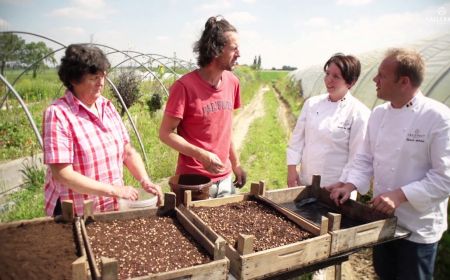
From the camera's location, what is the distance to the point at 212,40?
7.71 feet

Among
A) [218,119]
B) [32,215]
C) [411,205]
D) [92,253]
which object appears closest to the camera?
[92,253]

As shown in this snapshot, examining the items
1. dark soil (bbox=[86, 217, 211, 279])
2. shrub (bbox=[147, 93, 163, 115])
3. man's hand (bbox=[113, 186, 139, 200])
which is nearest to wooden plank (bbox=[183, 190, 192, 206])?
dark soil (bbox=[86, 217, 211, 279])

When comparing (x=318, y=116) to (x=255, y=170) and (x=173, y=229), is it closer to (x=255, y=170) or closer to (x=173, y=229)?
(x=173, y=229)

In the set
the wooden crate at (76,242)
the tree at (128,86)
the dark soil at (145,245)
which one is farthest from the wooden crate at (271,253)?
the tree at (128,86)

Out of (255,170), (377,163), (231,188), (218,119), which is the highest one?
(218,119)

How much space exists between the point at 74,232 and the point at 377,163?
1799mm

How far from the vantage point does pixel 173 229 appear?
5.81 ft

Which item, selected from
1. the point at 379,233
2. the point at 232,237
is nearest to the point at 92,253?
the point at 232,237

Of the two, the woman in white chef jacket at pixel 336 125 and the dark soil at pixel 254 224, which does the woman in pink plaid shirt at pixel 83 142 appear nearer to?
the dark soil at pixel 254 224

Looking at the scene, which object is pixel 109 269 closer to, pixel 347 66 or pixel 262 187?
pixel 262 187

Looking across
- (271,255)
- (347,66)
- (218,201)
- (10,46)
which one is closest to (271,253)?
(271,255)

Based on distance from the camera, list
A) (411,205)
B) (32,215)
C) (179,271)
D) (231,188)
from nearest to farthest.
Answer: (179,271) < (411,205) < (231,188) < (32,215)

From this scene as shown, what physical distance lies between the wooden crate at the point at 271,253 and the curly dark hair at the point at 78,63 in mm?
867

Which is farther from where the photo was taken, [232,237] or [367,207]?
[367,207]
